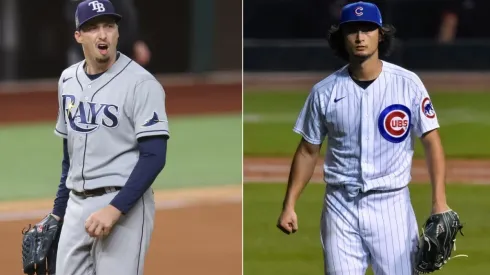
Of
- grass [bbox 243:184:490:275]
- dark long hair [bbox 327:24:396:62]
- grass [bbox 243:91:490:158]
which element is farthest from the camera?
grass [bbox 243:91:490:158]

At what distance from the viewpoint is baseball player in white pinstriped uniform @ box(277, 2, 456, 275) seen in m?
4.82

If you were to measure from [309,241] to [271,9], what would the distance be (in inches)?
665

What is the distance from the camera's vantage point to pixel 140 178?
432cm

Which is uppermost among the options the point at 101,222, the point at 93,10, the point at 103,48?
the point at 93,10

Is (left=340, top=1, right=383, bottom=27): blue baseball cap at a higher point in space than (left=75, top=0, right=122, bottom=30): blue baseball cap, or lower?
lower

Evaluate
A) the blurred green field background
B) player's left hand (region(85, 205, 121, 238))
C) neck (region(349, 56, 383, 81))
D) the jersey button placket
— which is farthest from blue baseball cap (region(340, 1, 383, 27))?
the blurred green field background

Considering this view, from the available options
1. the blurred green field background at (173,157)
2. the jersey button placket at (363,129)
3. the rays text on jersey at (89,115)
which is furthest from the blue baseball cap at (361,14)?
the blurred green field background at (173,157)

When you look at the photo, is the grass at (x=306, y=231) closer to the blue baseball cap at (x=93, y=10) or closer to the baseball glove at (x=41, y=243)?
the baseball glove at (x=41, y=243)

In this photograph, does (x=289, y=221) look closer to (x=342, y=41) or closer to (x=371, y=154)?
(x=371, y=154)

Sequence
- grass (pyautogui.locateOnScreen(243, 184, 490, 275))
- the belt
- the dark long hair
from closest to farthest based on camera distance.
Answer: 1. the belt
2. the dark long hair
3. grass (pyautogui.locateOnScreen(243, 184, 490, 275))

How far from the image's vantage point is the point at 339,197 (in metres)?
4.90

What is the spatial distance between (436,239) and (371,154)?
48cm

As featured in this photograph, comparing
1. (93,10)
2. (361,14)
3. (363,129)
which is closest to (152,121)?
(93,10)

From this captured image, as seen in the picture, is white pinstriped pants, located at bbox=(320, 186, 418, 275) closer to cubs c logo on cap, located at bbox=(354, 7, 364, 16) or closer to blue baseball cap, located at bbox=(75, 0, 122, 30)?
cubs c logo on cap, located at bbox=(354, 7, 364, 16)
